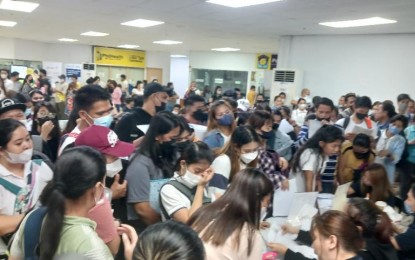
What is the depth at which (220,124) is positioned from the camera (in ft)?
11.0

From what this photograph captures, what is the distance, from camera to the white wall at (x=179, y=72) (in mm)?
20641

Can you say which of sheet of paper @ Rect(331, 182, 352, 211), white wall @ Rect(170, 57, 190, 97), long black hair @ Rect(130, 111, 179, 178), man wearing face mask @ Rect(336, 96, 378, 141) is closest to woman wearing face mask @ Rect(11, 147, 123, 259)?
Result: long black hair @ Rect(130, 111, 179, 178)

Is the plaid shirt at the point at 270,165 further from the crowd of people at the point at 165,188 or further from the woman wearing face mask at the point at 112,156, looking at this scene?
the woman wearing face mask at the point at 112,156

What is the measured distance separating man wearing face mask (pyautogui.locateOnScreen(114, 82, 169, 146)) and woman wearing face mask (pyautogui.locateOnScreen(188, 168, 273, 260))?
152cm

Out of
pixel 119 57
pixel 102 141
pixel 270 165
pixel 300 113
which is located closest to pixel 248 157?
pixel 270 165

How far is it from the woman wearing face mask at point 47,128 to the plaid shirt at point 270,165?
184cm

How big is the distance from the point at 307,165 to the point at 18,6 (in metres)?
6.77

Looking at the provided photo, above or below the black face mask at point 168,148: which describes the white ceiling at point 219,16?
above

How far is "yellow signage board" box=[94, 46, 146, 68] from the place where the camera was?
16.4m

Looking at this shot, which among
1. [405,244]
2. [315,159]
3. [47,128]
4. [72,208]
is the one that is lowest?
[405,244]

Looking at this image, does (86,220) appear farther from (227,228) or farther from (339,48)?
(339,48)

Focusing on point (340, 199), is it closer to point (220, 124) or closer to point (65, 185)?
point (220, 124)

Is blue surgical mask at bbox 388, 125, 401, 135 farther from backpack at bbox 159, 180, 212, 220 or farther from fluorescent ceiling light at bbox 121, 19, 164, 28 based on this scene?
fluorescent ceiling light at bbox 121, 19, 164, 28

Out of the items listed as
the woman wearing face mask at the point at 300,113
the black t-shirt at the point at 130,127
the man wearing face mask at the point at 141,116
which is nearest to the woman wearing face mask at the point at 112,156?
the man wearing face mask at the point at 141,116
